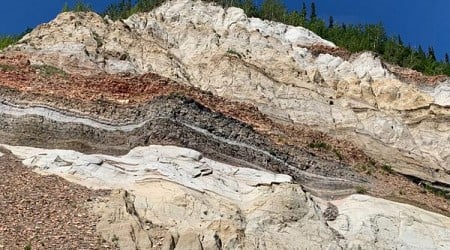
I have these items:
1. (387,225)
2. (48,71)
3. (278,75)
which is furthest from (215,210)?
(278,75)

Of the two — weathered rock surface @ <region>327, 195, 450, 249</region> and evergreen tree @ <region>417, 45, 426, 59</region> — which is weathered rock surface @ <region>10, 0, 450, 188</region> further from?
evergreen tree @ <region>417, 45, 426, 59</region>

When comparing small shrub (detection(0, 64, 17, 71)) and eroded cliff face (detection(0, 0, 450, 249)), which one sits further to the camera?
small shrub (detection(0, 64, 17, 71))

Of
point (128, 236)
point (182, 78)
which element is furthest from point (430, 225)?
point (182, 78)

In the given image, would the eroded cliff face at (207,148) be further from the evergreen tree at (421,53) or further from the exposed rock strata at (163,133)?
the evergreen tree at (421,53)

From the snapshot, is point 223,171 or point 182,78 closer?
point 223,171

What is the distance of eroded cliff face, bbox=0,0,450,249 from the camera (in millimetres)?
21766

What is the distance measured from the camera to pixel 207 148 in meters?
25.6

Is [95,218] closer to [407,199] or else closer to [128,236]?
[128,236]

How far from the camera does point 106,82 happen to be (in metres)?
28.9

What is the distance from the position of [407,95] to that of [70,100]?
1036 inches

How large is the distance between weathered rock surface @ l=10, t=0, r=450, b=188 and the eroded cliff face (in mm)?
122

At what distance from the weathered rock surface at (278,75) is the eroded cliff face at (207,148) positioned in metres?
0.12

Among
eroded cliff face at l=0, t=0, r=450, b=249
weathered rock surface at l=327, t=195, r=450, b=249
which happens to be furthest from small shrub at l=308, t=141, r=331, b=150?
weathered rock surface at l=327, t=195, r=450, b=249

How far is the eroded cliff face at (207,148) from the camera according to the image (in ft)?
71.4
